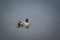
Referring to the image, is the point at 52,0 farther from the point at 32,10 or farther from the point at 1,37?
the point at 1,37

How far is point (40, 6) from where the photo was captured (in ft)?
10.3

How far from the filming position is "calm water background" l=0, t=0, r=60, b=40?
3121mm

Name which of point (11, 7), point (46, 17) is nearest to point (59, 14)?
point (46, 17)

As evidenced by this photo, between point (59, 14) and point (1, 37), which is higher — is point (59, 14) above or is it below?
above

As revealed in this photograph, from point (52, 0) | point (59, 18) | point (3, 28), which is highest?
point (52, 0)

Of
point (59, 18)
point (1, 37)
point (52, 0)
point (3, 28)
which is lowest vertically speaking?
point (1, 37)

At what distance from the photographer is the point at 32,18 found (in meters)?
Answer: 3.14

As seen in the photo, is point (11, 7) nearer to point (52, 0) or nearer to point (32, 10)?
point (32, 10)

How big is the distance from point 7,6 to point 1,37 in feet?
2.51

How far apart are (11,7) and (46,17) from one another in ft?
2.92

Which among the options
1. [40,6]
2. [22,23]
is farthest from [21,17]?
[40,6]

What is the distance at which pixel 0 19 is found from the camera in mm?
3131

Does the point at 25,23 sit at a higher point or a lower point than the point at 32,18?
lower

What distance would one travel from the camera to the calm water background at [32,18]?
3.12 meters
